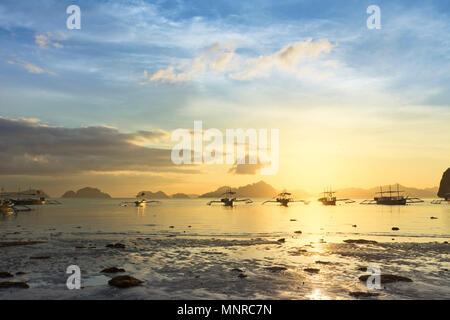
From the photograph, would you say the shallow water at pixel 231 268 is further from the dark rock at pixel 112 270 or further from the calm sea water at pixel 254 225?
the calm sea water at pixel 254 225

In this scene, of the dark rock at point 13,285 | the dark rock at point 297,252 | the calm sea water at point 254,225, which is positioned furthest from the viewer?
the calm sea water at point 254,225

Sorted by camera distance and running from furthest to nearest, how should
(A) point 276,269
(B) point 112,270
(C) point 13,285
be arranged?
(A) point 276,269, (B) point 112,270, (C) point 13,285

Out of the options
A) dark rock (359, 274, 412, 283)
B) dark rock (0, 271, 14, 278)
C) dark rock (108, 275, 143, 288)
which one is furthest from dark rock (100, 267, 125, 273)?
dark rock (359, 274, 412, 283)

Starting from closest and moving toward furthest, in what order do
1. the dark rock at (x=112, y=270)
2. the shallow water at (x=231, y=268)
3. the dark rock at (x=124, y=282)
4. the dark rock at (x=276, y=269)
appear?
the shallow water at (x=231, y=268) → the dark rock at (x=124, y=282) → the dark rock at (x=112, y=270) → the dark rock at (x=276, y=269)

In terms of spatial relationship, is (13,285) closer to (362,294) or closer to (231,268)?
(231,268)

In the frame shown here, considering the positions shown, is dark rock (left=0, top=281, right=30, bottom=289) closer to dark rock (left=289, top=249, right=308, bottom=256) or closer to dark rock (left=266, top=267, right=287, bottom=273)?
dark rock (left=266, top=267, right=287, bottom=273)

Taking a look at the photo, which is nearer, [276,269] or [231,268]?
[276,269]

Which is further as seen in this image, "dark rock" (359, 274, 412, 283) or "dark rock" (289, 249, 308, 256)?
"dark rock" (289, 249, 308, 256)

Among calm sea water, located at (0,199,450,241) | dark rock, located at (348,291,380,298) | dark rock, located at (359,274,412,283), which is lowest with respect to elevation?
calm sea water, located at (0,199,450,241)

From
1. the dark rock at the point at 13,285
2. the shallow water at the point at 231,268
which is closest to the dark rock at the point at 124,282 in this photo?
the shallow water at the point at 231,268

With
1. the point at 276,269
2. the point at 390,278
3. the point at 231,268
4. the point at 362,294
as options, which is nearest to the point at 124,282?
the point at 231,268

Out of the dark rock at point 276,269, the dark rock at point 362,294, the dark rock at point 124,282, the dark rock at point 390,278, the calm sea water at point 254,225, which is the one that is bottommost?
the calm sea water at point 254,225

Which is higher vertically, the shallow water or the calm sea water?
the shallow water
